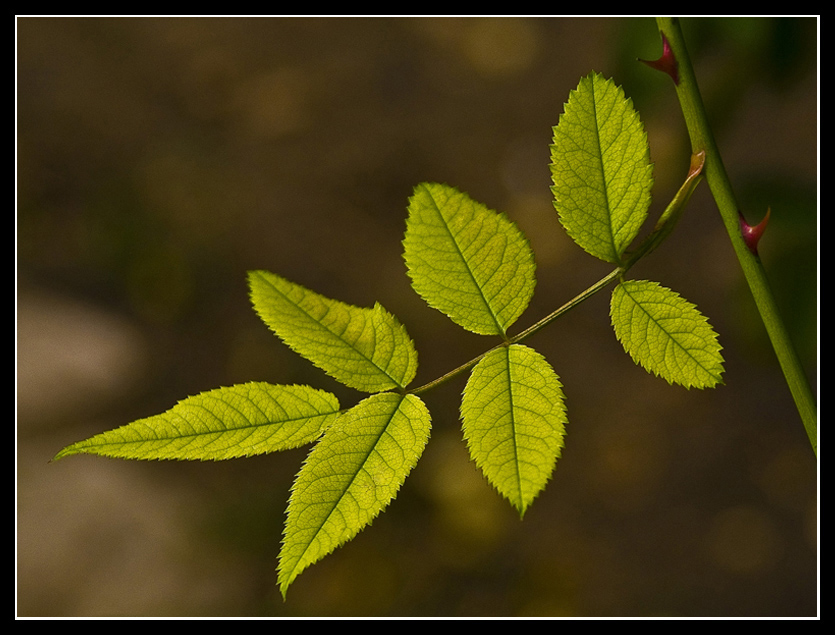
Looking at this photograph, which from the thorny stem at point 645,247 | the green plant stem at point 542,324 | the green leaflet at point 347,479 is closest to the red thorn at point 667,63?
the thorny stem at point 645,247

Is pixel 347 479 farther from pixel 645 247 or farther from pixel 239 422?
pixel 645 247

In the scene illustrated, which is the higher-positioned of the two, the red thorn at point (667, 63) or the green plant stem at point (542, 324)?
the red thorn at point (667, 63)

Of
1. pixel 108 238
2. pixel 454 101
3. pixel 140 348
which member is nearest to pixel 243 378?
pixel 140 348

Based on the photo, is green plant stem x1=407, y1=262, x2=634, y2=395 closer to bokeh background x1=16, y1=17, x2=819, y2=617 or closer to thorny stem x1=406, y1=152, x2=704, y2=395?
thorny stem x1=406, y1=152, x2=704, y2=395

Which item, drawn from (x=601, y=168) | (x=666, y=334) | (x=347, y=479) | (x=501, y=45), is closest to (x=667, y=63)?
(x=601, y=168)

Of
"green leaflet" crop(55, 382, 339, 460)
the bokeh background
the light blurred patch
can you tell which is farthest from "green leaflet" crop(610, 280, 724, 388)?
the light blurred patch

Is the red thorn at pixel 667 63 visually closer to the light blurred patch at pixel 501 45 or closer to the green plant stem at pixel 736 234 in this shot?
the green plant stem at pixel 736 234
